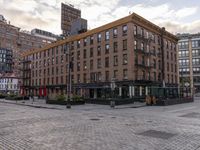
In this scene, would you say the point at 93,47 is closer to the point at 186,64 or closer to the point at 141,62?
the point at 141,62

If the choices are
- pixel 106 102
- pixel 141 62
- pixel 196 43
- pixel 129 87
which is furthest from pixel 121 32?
pixel 196 43

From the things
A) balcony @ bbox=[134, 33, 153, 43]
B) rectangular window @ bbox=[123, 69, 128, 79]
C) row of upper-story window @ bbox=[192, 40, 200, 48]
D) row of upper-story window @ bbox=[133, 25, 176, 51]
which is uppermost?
row of upper-story window @ bbox=[192, 40, 200, 48]

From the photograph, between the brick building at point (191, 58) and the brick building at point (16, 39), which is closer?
the brick building at point (191, 58)

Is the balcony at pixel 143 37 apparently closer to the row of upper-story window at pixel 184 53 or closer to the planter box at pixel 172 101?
the planter box at pixel 172 101

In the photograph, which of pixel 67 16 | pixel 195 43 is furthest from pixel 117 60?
pixel 195 43

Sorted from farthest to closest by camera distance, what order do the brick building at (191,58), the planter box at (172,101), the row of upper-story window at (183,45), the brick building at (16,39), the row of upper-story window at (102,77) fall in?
1. the brick building at (16,39)
2. the row of upper-story window at (183,45)
3. the brick building at (191,58)
4. the row of upper-story window at (102,77)
5. the planter box at (172,101)

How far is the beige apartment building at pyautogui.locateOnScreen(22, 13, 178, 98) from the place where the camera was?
41516mm

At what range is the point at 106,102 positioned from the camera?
3178cm

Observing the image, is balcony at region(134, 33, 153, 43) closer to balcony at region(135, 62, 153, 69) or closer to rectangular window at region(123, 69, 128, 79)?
balcony at region(135, 62, 153, 69)

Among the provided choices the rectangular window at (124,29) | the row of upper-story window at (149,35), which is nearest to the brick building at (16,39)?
the row of upper-story window at (149,35)

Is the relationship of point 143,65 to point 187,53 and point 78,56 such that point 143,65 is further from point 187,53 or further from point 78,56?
point 187,53

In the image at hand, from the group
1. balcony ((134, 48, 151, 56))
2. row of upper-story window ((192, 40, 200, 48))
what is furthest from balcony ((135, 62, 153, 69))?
row of upper-story window ((192, 40, 200, 48))

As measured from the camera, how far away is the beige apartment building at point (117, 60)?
1634 inches

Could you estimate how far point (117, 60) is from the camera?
4356cm
